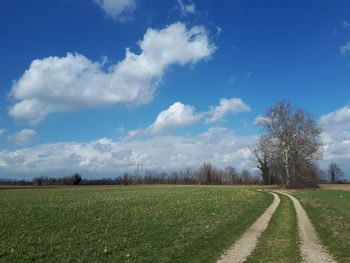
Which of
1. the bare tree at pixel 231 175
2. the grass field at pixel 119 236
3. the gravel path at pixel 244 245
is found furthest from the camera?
the bare tree at pixel 231 175

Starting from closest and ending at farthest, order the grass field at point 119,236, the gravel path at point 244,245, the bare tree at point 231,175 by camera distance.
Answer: the gravel path at point 244,245 < the grass field at point 119,236 < the bare tree at point 231,175

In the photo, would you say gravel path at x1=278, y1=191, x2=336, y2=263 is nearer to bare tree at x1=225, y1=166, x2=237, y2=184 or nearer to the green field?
the green field

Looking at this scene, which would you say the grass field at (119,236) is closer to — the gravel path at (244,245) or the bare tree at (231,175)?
the gravel path at (244,245)

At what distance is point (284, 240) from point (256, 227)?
177 inches

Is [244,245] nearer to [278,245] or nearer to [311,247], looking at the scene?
[278,245]

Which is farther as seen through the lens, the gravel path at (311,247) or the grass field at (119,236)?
the grass field at (119,236)

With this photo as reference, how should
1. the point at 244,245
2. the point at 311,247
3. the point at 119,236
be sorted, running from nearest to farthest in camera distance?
the point at 311,247, the point at 244,245, the point at 119,236

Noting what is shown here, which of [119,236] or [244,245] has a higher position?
[119,236]

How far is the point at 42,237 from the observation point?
701 inches

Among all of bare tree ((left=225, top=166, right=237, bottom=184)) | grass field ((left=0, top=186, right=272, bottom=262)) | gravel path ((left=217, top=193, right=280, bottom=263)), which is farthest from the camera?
bare tree ((left=225, top=166, right=237, bottom=184))

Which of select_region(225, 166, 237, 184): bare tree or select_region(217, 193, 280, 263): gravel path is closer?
select_region(217, 193, 280, 263): gravel path

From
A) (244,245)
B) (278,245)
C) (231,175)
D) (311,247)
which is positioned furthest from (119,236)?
(231,175)

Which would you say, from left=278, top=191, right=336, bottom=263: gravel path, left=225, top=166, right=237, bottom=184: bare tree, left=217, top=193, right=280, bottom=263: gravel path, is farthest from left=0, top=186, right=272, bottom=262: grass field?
left=225, top=166, right=237, bottom=184: bare tree

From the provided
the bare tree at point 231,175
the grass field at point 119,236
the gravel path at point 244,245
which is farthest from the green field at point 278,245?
the bare tree at point 231,175
